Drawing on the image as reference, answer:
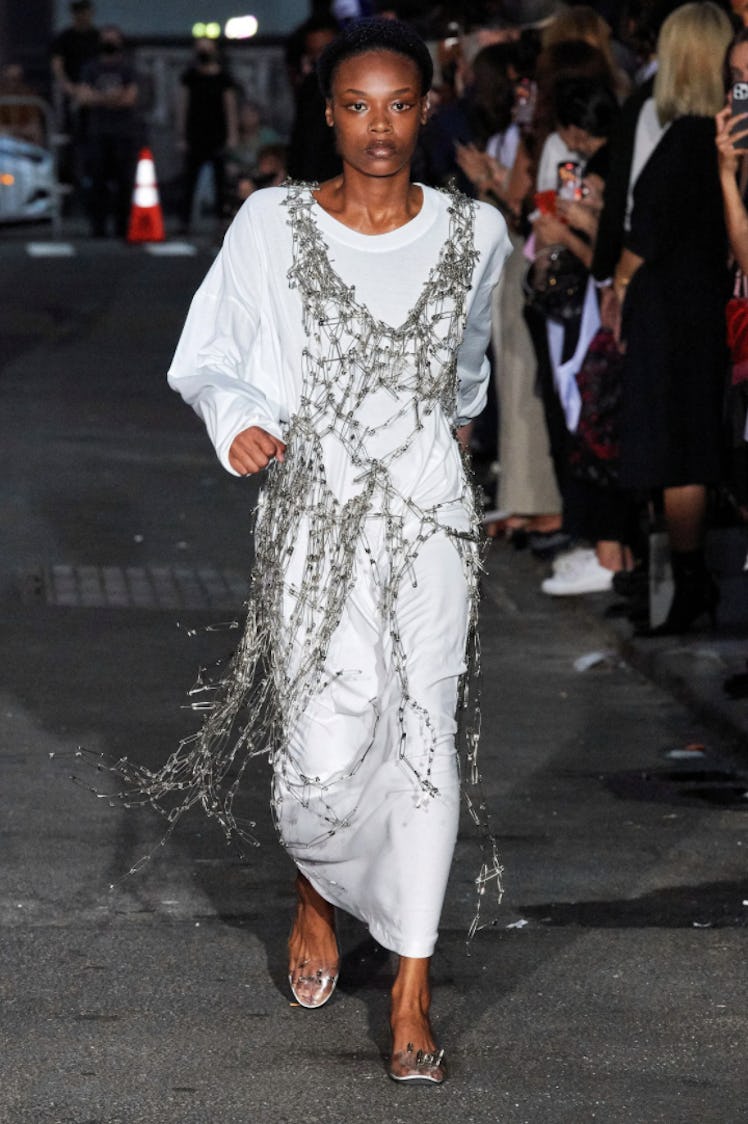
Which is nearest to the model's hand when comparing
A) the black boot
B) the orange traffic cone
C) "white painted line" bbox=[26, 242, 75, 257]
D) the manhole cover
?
the black boot

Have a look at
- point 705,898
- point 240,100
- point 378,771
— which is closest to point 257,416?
point 378,771

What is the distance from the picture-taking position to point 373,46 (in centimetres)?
455

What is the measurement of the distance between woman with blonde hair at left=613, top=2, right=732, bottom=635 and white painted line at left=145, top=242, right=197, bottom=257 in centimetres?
1377

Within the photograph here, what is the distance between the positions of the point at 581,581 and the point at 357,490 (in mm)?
4802

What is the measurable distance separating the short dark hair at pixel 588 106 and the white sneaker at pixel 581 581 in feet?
5.62

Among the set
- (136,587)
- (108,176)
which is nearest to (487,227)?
(136,587)

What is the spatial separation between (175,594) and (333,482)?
15.8ft

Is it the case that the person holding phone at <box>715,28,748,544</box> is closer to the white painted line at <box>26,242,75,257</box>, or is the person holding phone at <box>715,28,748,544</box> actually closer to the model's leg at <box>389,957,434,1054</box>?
the model's leg at <box>389,957,434,1054</box>

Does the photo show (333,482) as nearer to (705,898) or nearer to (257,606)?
(257,606)

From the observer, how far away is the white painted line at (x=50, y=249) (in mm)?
21750

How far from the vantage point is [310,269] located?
14.9ft

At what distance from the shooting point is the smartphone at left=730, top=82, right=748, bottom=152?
719cm

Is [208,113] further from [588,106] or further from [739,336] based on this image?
[739,336]

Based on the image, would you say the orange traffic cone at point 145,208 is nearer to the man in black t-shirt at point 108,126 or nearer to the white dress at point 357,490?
the man in black t-shirt at point 108,126
